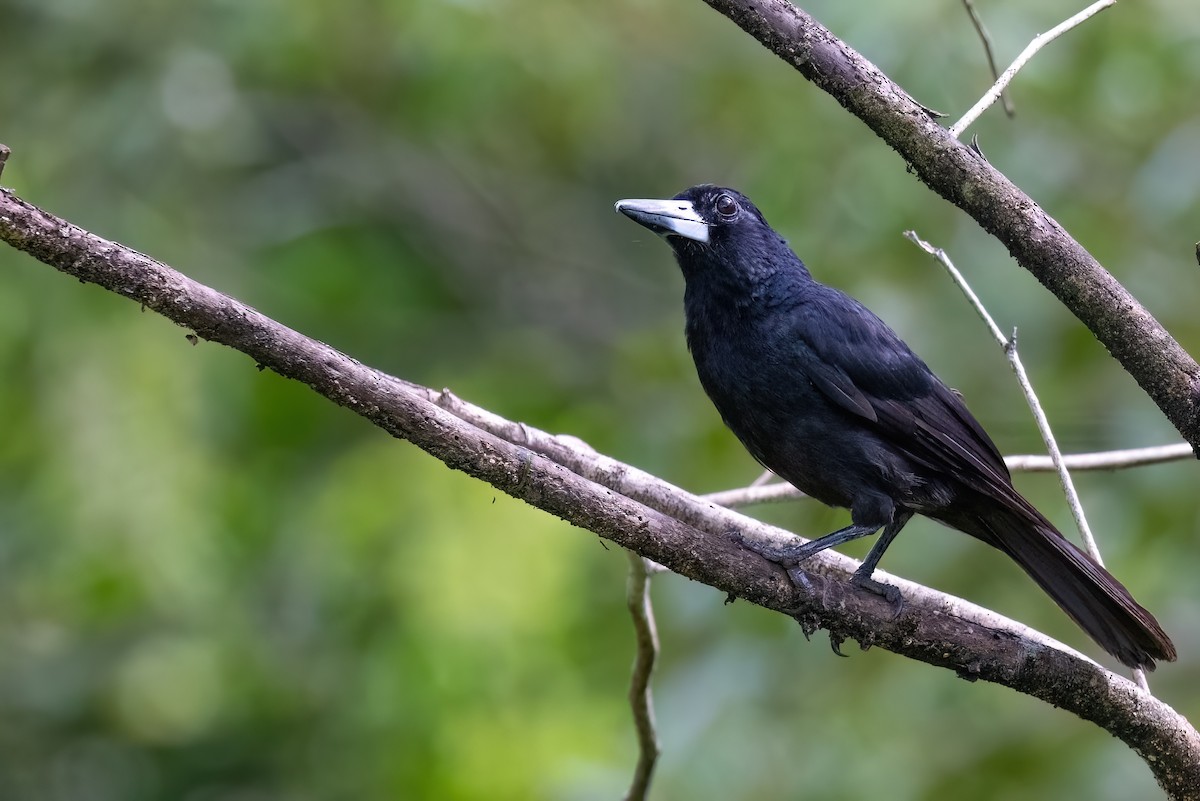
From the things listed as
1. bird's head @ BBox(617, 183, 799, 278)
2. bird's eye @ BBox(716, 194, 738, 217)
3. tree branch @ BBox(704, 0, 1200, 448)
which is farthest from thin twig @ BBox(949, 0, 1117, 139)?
bird's eye @ BBox(716, 194, 738, 217)

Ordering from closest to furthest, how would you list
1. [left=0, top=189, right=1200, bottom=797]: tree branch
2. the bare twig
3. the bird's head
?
[left=0, top=189, right=1200, bottom=797]: tree branch
the bare twig
the bird's head

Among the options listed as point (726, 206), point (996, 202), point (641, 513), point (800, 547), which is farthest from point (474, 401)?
point (996, 202)

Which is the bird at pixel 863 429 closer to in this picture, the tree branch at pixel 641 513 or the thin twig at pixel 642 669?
the tree branch at pixel 641 513

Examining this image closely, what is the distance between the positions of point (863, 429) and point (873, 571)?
0.45 meters

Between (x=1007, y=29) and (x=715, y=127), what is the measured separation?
197cm

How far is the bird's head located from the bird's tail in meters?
0.97

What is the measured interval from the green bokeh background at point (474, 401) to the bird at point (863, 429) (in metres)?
0.35

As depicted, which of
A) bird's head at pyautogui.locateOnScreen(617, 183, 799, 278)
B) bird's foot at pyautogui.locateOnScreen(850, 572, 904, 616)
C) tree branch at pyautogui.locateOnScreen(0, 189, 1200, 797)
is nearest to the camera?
tree branch at pyautogui.locateOnScreen(0, 189, 1200, 797)

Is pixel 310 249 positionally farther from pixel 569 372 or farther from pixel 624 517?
pixel 624 517

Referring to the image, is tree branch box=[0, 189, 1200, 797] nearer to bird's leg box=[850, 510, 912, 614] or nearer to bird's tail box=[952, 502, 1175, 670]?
bird's leg box=[850, 510, 912, 614]

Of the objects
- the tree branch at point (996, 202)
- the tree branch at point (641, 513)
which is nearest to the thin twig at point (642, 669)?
the tree branch at point (641, 513)

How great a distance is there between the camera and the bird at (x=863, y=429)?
137 inches

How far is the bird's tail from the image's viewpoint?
3.34 metres

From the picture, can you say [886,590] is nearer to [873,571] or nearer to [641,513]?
[873,571]
